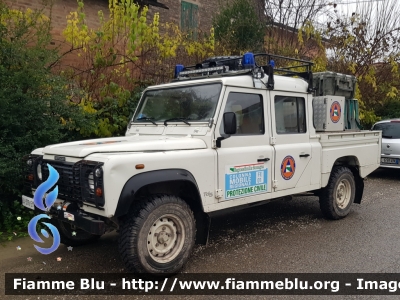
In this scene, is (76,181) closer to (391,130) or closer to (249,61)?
(249,61)

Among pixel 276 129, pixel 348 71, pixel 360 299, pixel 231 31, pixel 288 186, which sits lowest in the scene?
pixel 360 299

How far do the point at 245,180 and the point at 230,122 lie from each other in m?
0.83

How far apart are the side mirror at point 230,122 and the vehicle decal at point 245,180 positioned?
1.53ft

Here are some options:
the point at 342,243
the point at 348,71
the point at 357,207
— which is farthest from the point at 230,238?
the point at 348,71

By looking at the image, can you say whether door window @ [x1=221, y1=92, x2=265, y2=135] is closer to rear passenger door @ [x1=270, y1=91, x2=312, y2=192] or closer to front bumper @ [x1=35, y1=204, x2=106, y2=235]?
rear passenger door @ [x1=270, y1=91, x2=312, y2=192]

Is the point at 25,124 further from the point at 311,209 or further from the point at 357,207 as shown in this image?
the point at 357,207

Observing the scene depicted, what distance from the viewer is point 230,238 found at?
5109 mm

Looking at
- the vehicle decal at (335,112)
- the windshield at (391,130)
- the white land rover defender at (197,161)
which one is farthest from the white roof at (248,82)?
the windshield at (391,130)

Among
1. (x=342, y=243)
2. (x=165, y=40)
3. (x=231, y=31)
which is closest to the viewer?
(x=342, y=243)

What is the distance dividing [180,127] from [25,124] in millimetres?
2454

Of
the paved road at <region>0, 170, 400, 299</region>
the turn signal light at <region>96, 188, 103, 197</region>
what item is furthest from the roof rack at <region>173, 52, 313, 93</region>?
the turn signal light at <region>96, 188, 103, 197</region>

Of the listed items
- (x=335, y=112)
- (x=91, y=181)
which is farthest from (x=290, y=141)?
(x=91, y=181)

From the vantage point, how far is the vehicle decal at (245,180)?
4.30 metres

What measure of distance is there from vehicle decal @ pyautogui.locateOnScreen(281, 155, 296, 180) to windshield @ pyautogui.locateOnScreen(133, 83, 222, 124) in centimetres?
134
